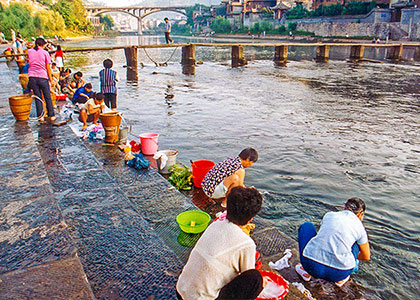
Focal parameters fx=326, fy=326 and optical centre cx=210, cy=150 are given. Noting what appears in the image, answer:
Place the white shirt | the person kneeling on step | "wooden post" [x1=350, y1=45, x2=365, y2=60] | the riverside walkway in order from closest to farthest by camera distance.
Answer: the riverside walkway
the white shirt
the person kneeling on step
"wooden post" [x1=350, y1=45, x2=365, y2=60]

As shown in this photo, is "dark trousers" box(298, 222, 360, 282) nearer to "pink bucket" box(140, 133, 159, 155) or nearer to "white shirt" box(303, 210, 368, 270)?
"white shirt" box(303, 210, 368, 270)

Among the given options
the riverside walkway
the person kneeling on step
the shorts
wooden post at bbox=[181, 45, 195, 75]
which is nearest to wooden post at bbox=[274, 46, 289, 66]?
wooden post at bbox=[181, 45, 195, 75]

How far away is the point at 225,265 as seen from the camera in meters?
2.20

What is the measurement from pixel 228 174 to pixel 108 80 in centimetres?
589

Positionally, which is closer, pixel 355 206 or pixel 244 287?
pixel 244 287

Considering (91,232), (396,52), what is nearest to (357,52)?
(396,52)

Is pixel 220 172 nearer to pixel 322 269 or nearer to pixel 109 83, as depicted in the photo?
pixel 322 269

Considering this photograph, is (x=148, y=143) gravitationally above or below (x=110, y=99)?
below

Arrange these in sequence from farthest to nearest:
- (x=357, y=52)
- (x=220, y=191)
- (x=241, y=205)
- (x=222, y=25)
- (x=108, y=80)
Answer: (x=222, y=25) → (x=357, y=52) → (x=108, y=80) → (x=220, y=191) → (x=241, y=205)

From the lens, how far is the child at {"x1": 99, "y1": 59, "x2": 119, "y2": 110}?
886 centimetres

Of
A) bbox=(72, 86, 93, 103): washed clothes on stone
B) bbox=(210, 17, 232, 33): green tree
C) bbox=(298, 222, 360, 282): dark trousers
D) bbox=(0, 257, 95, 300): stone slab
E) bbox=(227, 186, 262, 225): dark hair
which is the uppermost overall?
bbox=(210, 17, 232, 33): green tree

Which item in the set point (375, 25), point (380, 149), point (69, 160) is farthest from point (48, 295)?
point (375, 25)

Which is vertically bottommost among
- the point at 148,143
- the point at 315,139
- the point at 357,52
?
the point at 315,139

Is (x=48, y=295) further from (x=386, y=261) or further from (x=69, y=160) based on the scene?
(x=386, y=261)
